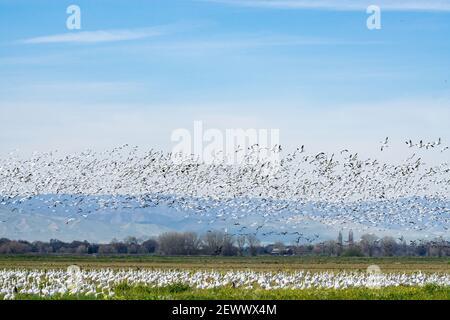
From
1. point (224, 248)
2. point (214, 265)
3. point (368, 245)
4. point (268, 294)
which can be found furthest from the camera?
point (368, 245)

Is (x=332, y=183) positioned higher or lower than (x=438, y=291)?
higher

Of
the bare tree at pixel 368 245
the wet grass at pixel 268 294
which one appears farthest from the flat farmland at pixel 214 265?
the wet grass at pixel 268 294

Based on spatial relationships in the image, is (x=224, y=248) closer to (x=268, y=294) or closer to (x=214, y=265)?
(x=214, y=265)

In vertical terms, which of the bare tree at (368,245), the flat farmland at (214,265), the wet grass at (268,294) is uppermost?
the wet grass at (268,294)

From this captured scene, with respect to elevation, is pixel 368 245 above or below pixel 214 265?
below

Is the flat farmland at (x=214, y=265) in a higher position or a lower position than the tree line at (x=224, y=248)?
higher

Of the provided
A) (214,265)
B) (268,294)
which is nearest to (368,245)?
(214,265)

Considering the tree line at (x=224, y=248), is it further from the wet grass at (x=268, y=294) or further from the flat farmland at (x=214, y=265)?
the wet grass at (x=268, y=294)

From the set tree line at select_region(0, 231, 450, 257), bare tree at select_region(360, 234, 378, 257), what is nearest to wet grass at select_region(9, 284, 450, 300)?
tree line at select_region(0, 231, 450, 257)

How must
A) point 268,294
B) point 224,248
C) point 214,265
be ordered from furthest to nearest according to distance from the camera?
point 224,248, point 214,265, point 268,294
